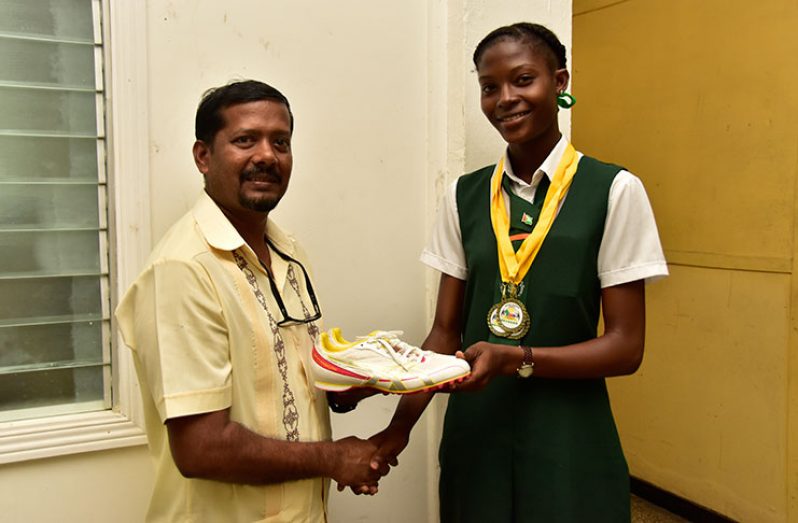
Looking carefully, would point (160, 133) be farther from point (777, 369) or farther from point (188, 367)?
point (777, 369)

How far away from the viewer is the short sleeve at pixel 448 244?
195cm

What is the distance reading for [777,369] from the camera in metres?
3.29

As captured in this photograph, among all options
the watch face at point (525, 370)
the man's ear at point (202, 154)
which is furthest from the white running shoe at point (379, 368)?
the man's ear at point (202, 154)

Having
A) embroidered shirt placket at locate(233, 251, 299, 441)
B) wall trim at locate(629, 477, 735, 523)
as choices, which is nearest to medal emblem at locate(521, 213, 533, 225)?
embroidered shirt placket at locate(233, 251, 299, 441)

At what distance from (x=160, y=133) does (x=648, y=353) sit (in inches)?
114

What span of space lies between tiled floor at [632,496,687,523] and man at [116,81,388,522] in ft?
8.45

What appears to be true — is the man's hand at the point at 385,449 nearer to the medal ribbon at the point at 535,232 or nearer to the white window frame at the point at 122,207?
the medal ribbon at the point at 535,232

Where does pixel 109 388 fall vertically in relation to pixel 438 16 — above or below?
below

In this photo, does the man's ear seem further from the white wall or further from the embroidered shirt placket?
the white wall

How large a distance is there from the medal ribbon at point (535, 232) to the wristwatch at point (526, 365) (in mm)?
177

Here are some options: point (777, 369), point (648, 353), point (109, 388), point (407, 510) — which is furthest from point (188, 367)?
point (648, 353)

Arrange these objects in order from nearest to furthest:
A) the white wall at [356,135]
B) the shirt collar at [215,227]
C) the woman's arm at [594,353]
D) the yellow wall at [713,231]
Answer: the shirt collar at [215,227], the woman's arm at [594,353], the white wall at [356,135], the yellow wall at [713,231]

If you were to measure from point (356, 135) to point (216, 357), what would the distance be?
106 centimetres

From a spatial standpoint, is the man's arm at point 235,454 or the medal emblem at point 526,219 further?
the medal emblem at point 526,219
